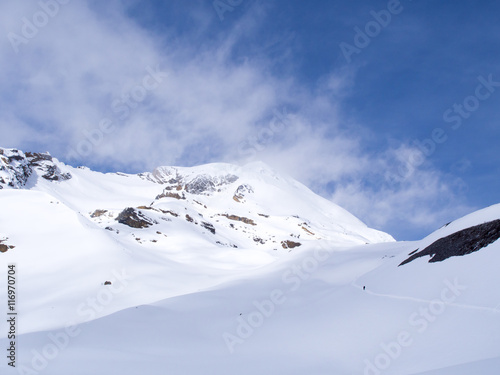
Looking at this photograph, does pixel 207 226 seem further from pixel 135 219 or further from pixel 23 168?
pixel 23 168

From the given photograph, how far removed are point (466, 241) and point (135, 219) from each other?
58.9m

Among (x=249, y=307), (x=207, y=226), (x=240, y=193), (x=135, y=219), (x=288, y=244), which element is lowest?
(x=249, y=307)

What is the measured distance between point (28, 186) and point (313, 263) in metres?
110

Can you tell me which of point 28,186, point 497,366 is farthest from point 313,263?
point 28,186

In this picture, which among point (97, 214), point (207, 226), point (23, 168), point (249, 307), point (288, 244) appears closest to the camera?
point (249, 307)

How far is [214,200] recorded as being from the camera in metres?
181

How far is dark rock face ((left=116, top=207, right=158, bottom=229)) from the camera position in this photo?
62544 millimetres

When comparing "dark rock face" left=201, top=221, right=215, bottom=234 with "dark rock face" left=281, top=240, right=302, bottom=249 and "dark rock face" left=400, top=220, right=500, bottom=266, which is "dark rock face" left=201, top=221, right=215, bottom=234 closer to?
"dark rock face" left=281, top=240, right=302, bottom=249

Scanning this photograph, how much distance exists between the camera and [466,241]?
1588 centimetres

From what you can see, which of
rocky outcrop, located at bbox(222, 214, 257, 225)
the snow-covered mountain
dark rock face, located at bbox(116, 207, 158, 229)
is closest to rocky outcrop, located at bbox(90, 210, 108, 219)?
dark rock face, located at bbox(116, 207, 158, 229)

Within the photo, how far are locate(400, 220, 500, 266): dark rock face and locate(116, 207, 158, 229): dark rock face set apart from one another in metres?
54.7

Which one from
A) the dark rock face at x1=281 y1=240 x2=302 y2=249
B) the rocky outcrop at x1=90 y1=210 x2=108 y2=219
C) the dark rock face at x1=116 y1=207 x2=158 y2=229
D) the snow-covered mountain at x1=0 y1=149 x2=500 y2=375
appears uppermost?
the rocky outcrop at x1=90 y1=210 x2=108 y2=219

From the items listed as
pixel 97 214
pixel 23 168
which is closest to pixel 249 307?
pixel 97 214

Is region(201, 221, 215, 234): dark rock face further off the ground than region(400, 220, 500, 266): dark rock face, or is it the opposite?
region(201, 221, 215, 234): dark rock face
